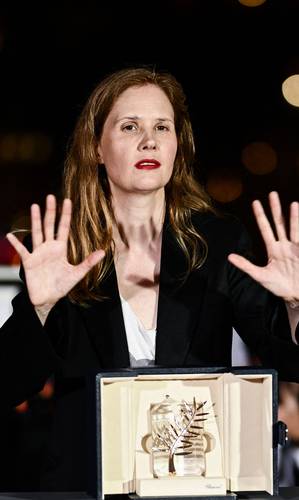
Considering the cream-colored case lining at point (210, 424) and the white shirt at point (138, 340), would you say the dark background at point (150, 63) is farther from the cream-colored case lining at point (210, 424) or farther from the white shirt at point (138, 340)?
the cream-colored case lining at point (210, 424)

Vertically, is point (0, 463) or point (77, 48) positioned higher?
point (77, 48)

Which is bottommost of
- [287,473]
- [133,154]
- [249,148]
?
[287,473]

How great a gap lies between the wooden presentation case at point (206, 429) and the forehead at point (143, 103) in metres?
0.64

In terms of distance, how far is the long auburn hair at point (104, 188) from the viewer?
6.95 ft

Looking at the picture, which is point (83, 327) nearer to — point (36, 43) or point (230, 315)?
point (230, 315)

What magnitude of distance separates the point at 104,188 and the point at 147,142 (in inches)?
11.2

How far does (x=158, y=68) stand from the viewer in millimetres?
4039

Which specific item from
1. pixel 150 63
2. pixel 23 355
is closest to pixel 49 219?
pixel 23 355

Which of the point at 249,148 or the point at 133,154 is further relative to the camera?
the point at 249,148

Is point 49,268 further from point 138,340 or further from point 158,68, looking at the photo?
point 158,68

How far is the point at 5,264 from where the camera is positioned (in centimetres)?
439

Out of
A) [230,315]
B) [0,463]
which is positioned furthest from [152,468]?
[0,463]

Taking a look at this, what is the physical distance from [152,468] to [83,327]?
38cm

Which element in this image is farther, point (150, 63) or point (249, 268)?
point (150, 63)
